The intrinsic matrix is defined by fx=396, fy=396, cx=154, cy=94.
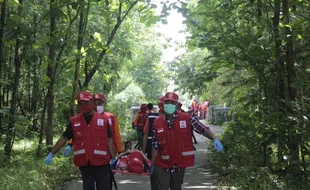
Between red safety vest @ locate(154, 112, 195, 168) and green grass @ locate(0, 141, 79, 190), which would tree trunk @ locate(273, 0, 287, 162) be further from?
green grass @ locate(0, 141, 79, 190)

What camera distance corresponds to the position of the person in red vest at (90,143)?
548 cm

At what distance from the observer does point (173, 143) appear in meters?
5.39

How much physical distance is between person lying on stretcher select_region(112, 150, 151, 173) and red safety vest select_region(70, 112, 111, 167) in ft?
2.62

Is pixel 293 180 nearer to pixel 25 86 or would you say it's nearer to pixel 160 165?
pixel 160 165

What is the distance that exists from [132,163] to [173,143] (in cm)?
118

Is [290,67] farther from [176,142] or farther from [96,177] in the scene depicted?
[96,177]

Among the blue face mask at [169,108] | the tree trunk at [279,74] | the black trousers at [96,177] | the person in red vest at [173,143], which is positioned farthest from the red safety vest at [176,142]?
the tree trunk at [279,74]

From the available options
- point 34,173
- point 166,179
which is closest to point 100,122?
point 166,179

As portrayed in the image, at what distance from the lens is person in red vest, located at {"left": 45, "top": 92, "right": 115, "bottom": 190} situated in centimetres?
548

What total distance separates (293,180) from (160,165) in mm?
3018

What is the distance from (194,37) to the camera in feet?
31.5

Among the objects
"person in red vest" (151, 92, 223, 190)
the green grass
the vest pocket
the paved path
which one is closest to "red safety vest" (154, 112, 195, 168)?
"person in red vest" (151, 92, 223, 190)

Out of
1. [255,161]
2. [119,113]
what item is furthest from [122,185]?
[119,113]

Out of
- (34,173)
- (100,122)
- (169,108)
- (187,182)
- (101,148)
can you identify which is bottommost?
(187,182)
